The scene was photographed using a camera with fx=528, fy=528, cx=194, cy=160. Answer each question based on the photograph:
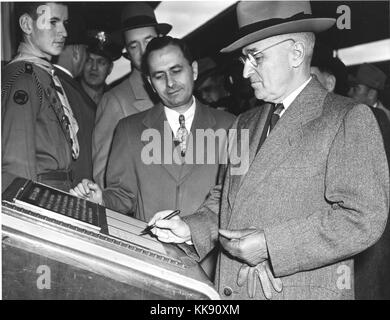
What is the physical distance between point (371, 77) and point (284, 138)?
2921 mm

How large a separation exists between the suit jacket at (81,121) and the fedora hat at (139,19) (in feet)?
1.38

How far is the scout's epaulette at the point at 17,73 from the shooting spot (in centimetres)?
224

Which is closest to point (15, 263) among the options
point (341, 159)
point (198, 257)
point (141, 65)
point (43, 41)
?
point (198, 257)

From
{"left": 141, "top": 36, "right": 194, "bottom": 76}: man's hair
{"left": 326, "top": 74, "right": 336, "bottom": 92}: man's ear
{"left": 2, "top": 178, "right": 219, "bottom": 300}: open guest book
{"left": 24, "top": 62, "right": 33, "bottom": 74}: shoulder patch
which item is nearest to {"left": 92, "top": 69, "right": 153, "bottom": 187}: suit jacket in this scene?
{"left": 141, "top": 36, "right": 194, "bottom": 76}: man's hair

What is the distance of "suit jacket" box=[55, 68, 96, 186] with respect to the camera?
2.56m

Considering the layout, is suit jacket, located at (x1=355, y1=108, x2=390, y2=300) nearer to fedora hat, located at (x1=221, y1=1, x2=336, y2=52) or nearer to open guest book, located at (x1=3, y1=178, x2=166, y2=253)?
fedora hat, located at (x1=221, y1=1, x2=336, y2=52)

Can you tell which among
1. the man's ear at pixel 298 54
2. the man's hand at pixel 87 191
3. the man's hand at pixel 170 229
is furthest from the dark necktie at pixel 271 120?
the man's hand at pixel 87 191

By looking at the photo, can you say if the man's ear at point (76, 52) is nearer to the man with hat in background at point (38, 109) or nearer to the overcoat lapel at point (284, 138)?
the man with hat in background at point (38, 109)

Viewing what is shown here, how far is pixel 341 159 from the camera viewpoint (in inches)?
53.1

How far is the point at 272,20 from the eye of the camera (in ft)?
5.21

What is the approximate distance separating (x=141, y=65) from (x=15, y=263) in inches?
76.9

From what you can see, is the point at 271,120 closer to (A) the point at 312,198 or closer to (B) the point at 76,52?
(A) the point at 312,198

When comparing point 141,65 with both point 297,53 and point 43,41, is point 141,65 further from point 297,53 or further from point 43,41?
point 297,53

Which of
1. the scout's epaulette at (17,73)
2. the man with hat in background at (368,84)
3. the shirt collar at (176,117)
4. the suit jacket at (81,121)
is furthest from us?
the man with hat in background at (368,84)
